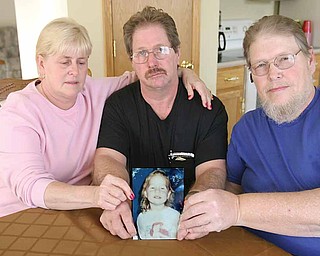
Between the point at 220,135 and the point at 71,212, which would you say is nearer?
the point at 71,212

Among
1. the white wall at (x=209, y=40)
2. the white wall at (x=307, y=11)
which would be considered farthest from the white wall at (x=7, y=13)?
the white wall at (x=307, y=11)

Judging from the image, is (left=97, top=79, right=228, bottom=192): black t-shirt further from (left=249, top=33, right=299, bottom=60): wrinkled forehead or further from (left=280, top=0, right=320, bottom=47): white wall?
(left=280, top=0, right=320, bottom=47): white wall

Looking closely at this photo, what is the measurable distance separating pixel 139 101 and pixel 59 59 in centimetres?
38

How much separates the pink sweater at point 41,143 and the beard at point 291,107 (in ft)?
2.38

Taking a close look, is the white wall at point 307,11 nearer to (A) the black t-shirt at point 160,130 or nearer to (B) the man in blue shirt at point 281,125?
(A) the black t-shirt at point 160,130

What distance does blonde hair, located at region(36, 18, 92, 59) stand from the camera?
4.88 ft

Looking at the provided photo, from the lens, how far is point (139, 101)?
5.50ft

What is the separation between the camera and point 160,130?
1633 millimetres

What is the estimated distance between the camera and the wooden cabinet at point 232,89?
11.4 ft

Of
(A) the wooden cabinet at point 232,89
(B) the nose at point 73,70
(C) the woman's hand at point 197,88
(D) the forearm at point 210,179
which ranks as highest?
(B) the nose at point 73,70

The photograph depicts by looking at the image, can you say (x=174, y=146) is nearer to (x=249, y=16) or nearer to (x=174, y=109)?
(x=174, y=109)

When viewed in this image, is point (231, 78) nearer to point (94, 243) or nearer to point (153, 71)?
point (153, 71)

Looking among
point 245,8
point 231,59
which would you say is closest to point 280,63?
point 231,59

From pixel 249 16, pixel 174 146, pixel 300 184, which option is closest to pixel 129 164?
pixel 174 146
